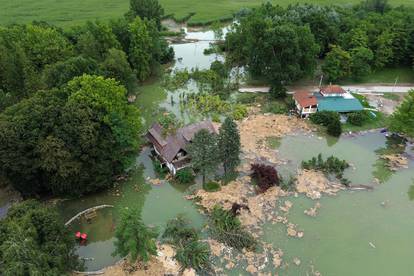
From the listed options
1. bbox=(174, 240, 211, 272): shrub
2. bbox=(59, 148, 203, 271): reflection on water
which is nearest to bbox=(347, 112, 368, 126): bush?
bbox=(59, 148, 203, 271): reflection on water

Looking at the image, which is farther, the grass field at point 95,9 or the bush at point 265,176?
the grass field at point 95,9

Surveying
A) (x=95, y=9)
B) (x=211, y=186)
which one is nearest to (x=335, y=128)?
(x=211, y=186)

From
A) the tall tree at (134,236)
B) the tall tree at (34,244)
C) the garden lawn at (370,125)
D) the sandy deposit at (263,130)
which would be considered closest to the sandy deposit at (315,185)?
the sandy deposit at (263,130)

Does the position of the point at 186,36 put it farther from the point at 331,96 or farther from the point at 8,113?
the point at 8,113

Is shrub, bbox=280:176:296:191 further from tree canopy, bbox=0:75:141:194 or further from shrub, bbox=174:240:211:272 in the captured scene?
tree canopy, bbox=0:75:141:194

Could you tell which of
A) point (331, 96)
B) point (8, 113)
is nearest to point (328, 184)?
point (331, 96)

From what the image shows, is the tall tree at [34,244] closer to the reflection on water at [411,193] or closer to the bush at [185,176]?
the bush at [185,176]
